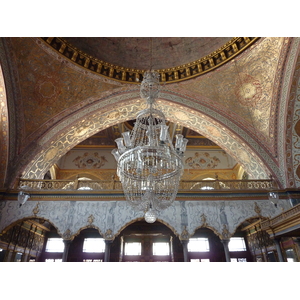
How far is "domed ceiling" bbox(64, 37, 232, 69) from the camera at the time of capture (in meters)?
7.40

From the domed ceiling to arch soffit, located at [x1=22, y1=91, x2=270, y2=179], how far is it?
112 cm

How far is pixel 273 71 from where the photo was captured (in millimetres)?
6348

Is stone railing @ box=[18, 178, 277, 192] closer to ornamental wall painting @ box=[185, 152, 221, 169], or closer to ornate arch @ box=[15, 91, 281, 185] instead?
ornate arch @ box=[15, 91, 281, 185]

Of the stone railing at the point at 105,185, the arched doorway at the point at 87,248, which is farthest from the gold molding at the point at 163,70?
the arched doorway at the point at 87,248

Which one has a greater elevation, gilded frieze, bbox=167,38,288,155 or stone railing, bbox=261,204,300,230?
gilded frieze, bbox=167,38,288,155

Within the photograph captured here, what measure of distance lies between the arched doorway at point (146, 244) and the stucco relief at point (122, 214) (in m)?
2.88

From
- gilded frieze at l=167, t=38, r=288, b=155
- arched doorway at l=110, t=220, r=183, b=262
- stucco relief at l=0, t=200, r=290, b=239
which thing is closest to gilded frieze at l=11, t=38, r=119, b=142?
stucco relief at l=0, t=200, r=290, b=239

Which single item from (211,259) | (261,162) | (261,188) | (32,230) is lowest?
(211,259)

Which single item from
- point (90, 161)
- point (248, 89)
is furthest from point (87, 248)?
point (248, 89)

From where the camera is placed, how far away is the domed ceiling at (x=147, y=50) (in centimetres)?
740

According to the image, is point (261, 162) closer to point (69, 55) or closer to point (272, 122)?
point (272, 122)

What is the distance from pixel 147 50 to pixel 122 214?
5.19 metres

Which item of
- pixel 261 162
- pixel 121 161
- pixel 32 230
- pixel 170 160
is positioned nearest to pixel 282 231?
pixel 261 162

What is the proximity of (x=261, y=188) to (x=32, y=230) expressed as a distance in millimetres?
7549
